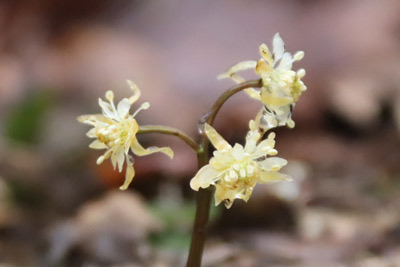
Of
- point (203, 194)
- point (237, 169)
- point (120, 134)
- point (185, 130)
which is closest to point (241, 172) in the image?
point (237, 169)

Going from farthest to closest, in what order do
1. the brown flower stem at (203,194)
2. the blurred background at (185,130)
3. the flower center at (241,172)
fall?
the blurred background at (185,130)
the brown flower stem at (203,194)
the flower center at (241,172)

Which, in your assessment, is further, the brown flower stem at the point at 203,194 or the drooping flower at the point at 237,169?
the brown flower stem at the point at 203,194

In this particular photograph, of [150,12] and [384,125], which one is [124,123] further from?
[150,12]

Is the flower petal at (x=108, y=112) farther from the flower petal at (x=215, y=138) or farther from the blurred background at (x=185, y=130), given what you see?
the blurred background at (x=185, y=130)

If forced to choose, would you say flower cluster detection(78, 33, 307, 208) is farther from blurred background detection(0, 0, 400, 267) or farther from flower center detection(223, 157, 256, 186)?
blurred background detection(0, 0, 400, 267)

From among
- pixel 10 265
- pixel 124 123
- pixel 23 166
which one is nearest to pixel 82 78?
pixel 23 166

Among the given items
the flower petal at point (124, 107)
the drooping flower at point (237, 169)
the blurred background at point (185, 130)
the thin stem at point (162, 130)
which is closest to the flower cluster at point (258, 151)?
the drooping flower at point (237, 169)
